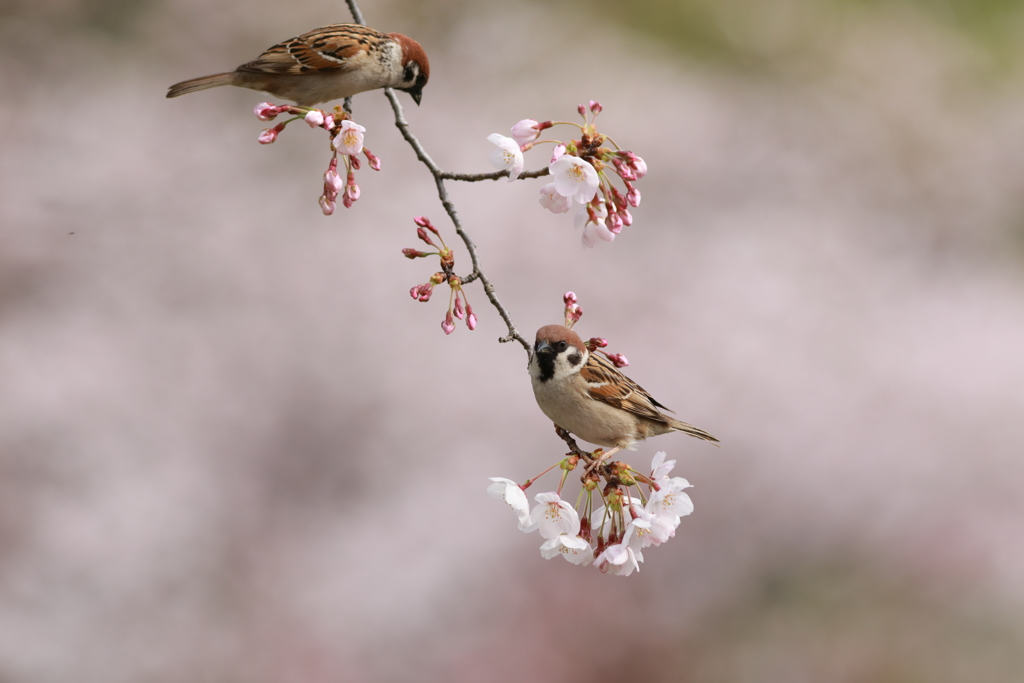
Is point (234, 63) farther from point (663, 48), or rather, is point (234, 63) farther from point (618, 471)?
point (618, 471)

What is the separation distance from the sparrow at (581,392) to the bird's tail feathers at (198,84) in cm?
111

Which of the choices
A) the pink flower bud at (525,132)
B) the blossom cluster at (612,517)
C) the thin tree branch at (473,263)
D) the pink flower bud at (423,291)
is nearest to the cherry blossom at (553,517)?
the blossom cluster at (612,517)

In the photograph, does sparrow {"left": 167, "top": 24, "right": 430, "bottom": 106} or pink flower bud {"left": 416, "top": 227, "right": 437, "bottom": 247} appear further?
sparrow {"left": 167, "top": 24, "right": 430, "bottom": 106}

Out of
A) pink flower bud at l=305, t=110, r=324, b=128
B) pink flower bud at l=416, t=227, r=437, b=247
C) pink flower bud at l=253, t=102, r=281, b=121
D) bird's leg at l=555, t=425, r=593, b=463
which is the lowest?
bird's leg at l=555, t=425, r=593, b=463

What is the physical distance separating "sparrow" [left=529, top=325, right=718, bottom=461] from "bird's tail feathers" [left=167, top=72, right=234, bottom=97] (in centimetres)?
111

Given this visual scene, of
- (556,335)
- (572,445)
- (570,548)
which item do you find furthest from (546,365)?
(570,548)

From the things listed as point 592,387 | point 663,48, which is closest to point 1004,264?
point 663,48

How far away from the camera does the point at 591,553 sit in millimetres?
1820

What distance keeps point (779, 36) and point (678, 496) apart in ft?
19.3

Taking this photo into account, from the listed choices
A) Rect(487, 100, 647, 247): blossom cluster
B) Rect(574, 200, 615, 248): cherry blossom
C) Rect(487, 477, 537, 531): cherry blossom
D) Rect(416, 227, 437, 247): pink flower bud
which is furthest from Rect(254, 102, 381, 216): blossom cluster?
Rect(487, 477, 537, 531): cherry blossom

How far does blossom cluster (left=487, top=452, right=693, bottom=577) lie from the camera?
1.73 meters

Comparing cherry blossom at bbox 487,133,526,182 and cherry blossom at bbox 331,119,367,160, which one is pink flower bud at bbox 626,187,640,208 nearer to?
cherry blossom at bbox 487,133,526,182

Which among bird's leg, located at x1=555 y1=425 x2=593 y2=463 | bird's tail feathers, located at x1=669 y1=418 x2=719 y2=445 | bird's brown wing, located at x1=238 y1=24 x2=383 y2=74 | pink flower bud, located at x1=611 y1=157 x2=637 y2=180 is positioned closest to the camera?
pink flower bud, located at x1=611 y1=157 x2=637 y2=180

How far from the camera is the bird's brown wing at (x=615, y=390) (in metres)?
2.18
